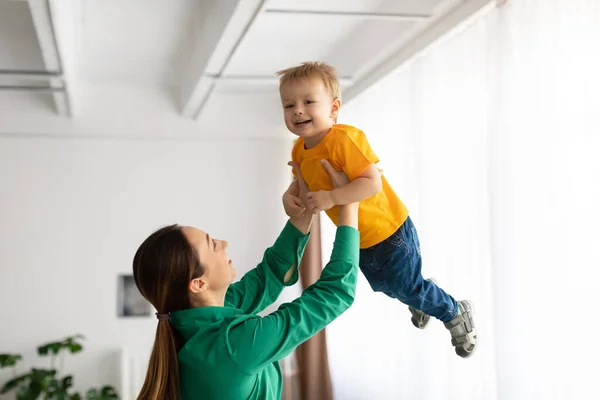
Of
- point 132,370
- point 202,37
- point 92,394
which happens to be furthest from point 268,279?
point 132,370

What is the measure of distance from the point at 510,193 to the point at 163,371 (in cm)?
165

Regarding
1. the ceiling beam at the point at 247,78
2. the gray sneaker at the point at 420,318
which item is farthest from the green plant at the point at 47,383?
the gray sneaker at the point at 420,318

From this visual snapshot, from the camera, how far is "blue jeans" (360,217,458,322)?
1876mm

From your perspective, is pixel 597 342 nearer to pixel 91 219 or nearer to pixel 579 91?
pixel 579 91

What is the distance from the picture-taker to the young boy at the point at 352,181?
1.83 metres

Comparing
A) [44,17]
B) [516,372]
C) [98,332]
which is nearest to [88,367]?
[98,332]

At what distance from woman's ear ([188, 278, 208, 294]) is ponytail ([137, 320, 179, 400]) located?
0.10 m

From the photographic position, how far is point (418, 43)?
3.75 m

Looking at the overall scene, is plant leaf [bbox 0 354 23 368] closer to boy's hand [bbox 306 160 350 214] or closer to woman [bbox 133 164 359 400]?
woman [bbox 133 164 359 400]

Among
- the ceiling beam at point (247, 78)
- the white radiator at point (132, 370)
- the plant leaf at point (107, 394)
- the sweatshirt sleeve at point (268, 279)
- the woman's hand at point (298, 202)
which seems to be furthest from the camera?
the white radiator at point (132, 370)

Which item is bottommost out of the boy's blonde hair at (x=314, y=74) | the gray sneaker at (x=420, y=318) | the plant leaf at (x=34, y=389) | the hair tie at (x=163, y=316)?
the plant leaf at (x=34, y=389)

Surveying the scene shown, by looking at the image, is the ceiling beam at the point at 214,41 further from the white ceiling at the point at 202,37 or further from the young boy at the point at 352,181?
the young boy at the point at 352,181

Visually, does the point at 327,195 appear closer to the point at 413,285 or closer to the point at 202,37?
the point at 413,285

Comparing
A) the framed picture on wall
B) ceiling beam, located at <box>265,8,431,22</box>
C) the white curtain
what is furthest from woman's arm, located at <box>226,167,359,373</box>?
the framed picture on wall
